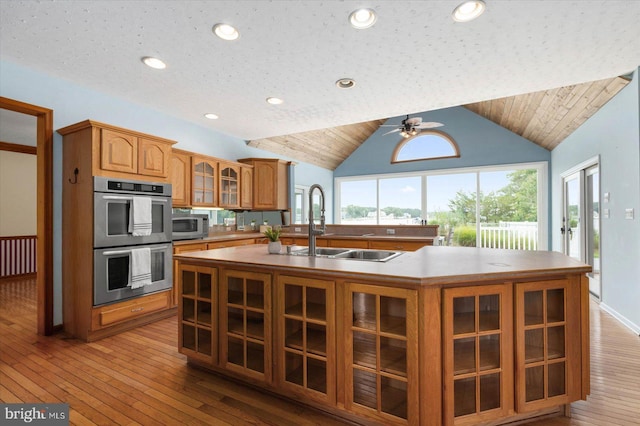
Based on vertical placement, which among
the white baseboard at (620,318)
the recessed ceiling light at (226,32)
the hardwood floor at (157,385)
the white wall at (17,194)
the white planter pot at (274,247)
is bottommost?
the hardwood floor at (157,385)

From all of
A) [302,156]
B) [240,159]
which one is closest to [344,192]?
[302,156]

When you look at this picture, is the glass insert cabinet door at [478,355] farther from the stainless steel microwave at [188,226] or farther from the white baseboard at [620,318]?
the stainless steel microwave at [188,226]

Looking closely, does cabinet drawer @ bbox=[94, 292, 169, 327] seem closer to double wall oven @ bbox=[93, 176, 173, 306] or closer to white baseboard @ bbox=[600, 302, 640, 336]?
double wall oven @ bbox=[93, 176, 173, 306]

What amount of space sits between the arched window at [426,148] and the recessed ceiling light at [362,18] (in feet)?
20.2

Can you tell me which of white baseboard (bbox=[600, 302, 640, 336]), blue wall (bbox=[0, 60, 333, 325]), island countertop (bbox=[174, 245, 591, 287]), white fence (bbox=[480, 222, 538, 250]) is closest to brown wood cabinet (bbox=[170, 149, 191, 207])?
blue wall (bbox=[0, 60, 333, 325])

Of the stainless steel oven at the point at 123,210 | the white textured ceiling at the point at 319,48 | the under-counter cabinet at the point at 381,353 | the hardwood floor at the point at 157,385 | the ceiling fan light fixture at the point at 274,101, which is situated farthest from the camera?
the ceiling fan light fixture at the point at 274,101

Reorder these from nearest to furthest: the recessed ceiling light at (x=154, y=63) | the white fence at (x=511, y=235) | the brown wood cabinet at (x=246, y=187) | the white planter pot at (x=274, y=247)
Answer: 1. the white planter pot at (x=274, y=247)
2. the recessed ceiling light at (x=154, y=63)
3. the brown wood cabinet at (x=246, y=187)
4. the white fence at (x=511, y=235)

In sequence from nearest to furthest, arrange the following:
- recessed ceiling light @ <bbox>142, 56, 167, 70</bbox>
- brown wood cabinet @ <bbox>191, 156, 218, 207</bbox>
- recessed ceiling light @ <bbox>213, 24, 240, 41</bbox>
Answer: recessed ceiling light @ <bbox>213, 24, 240, 41</bbox>, recessed ceiling light @ <bbox>142, 56, 167, 70</bbox>, brown wood cabinet @ <bbox>191, 156, 218, 207</bbox>

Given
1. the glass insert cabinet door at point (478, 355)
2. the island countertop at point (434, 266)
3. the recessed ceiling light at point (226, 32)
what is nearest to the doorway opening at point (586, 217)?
the island countertop at point (434, 266)

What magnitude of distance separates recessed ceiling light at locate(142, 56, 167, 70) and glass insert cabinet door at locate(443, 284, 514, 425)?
3001mm

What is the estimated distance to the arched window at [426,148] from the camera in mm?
7738

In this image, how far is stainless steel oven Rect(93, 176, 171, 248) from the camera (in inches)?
115

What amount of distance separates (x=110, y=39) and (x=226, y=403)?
9.20ft

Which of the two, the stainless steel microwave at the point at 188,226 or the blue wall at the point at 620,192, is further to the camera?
the stainless steel microwave at the point at 188,226
